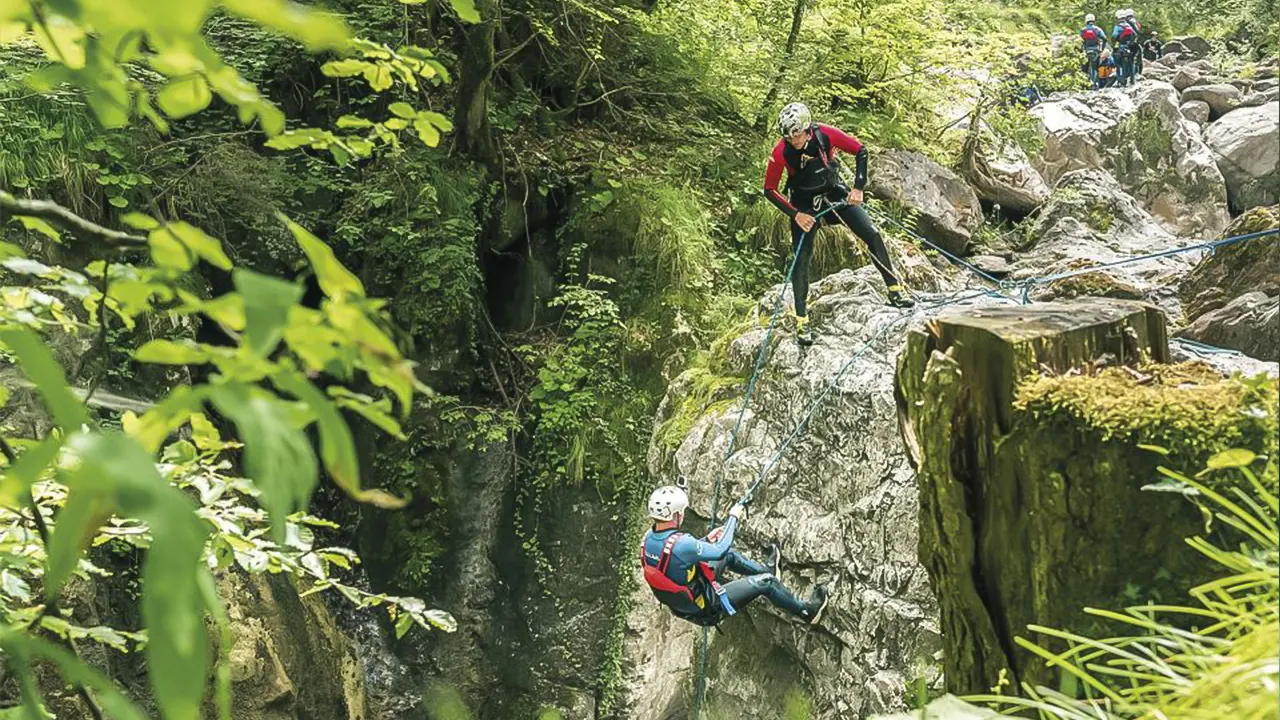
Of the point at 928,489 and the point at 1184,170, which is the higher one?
the point at 1184,170

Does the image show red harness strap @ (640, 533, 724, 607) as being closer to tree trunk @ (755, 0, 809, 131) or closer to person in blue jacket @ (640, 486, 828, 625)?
person in blue jacket @ (640, 486, 828, 625)

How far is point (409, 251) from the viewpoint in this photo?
8.45 meters

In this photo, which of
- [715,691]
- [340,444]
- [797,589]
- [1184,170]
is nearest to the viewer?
[340,444]

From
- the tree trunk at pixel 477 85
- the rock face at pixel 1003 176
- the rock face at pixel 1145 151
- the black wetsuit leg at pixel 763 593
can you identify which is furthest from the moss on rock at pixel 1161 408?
the rock face at pixel 1145 151

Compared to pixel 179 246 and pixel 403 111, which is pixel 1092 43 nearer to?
pixel 403 111

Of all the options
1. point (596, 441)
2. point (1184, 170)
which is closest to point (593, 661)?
point (596, 441)

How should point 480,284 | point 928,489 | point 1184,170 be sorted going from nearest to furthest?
point 928,489, point 480,284, point 1184,170

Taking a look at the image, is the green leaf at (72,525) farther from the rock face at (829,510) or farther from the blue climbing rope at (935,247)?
the blue climbing rope at (935,247)

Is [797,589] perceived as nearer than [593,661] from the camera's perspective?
Yes

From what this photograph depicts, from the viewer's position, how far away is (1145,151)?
1253 cm

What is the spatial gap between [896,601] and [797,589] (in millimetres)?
774

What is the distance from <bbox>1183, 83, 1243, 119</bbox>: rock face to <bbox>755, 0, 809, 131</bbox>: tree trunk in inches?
278

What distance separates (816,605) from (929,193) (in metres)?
6.10

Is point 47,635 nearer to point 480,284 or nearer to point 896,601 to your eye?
point 896,601
